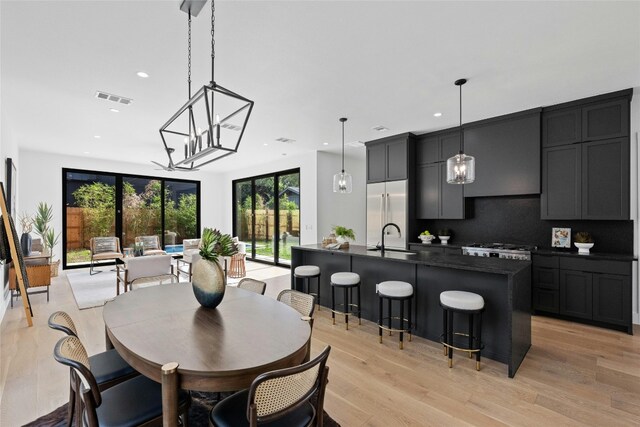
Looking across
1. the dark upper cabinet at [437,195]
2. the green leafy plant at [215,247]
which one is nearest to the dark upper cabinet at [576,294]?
the dark upper cabinet at [437,195]

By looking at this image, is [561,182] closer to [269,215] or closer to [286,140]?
[286,140]

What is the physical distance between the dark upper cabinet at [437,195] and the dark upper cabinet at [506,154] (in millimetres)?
232

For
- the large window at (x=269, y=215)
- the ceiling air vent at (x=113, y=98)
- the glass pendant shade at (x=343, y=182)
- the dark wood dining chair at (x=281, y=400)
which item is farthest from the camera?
the large window at (x=269, y=215)

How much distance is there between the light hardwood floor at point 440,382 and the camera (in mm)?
2182

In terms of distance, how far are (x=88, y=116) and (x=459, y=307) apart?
5.51 metres

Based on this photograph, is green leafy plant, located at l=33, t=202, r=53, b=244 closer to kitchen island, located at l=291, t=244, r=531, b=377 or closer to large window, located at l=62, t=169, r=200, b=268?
large window, located at l=62, t=169, r=200, b=268

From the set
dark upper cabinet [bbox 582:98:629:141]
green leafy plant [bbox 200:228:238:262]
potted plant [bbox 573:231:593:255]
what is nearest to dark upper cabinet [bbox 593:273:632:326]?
potted plant [bbox 573:231:593:255]

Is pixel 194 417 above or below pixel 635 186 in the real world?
below

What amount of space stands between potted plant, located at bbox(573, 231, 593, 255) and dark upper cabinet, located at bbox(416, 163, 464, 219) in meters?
1.52

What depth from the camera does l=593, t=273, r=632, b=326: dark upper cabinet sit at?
141 inches

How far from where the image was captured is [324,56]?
2896 mm

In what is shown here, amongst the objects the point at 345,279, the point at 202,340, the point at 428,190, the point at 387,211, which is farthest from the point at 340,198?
the point at 202,340

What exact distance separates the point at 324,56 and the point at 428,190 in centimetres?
347

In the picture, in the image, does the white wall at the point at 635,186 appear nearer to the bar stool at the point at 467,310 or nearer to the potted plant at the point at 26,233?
the bar stool at the point at 467,310
